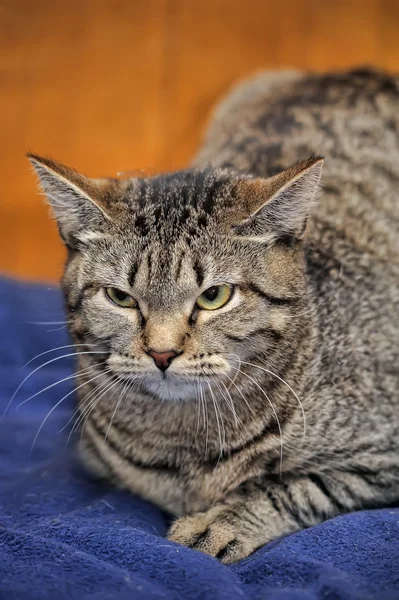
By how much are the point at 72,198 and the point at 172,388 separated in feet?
1.25

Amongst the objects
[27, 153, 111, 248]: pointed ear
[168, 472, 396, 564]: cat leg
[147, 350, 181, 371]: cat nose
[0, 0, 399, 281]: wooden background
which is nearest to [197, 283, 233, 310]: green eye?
[147, 350, 181, 371]: cat nose

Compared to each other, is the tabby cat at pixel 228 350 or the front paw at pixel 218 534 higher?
the tabby cat at pixel 228 350

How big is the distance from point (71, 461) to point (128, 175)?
646 mm

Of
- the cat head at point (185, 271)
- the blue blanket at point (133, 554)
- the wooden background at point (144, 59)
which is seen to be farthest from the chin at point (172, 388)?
the wooden background at point (144, 59)

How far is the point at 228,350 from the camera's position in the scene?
1.13 m

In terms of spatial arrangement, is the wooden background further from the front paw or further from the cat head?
the front paw

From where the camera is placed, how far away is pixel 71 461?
4.93 feet

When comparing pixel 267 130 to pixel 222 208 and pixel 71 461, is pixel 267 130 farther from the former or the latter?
pixel 71 461

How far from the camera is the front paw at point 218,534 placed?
Answer: 3.67 ft

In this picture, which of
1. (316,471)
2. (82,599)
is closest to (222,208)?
(316,471)

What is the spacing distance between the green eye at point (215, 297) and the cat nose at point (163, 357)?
0.10 meters

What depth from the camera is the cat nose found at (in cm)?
108

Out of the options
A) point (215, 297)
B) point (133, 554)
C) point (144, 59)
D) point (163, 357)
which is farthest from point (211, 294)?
point (144, 59)

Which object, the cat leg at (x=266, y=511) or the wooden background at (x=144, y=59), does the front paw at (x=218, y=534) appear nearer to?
the cat leg at (x=266, y=511)
